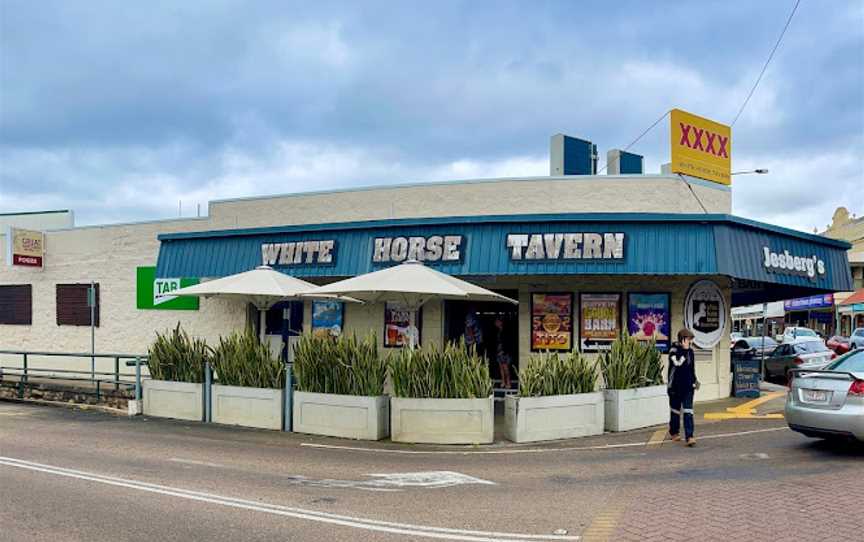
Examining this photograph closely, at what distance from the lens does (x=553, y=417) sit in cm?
1178

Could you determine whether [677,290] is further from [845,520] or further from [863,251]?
[863,251]

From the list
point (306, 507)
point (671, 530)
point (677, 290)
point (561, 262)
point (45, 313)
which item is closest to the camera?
point (671, 530)

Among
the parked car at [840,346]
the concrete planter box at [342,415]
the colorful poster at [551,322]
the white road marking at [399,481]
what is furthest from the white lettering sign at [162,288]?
the parked car at [840,346]

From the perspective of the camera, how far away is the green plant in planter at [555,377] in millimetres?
11836

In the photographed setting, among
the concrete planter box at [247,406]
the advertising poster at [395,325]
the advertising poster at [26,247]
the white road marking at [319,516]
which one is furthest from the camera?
the advertising poster at [26,247]

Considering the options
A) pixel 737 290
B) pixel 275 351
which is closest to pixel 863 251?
pixel 737 290

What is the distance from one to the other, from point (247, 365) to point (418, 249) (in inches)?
179

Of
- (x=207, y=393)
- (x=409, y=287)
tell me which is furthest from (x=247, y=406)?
(x=409, y=287)

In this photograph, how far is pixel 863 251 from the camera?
5544cm

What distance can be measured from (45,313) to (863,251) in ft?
179

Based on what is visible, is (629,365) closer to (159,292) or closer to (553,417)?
(553,417)

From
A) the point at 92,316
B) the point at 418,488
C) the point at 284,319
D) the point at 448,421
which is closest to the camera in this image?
the point at 418,488

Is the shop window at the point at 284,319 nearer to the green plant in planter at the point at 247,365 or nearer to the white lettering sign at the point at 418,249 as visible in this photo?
the white lettering sign at the point at 418,249

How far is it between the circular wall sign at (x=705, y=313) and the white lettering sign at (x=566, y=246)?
2.63 meters
